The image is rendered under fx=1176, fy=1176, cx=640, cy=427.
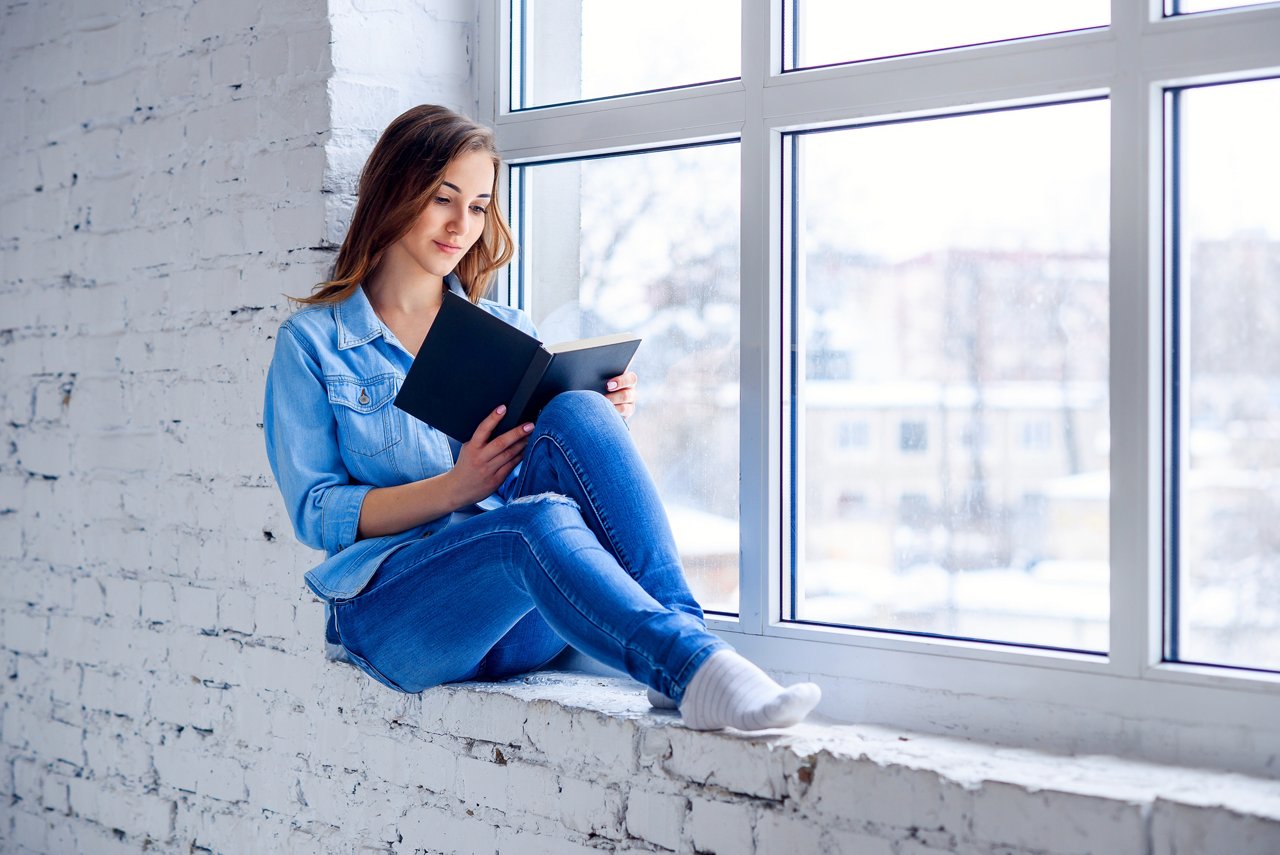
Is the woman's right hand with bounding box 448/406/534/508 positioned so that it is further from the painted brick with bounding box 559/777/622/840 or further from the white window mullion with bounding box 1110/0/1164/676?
the white window mullion with bounding box 1110/0/1164/676

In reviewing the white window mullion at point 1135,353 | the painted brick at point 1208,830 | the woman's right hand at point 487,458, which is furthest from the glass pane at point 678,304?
the painted brick at point 1208,830

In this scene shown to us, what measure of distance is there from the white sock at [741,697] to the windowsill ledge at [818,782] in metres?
0.07

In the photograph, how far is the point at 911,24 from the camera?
1763 mm

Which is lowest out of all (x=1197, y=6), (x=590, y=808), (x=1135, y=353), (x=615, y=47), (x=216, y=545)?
(x=590, y=808)

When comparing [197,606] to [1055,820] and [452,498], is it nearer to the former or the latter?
[452,498]

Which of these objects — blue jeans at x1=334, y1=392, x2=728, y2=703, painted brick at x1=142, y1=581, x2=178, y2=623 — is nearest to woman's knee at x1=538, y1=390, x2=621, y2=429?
blue jeans at x1=334, y1=392, x2=728, y2=703

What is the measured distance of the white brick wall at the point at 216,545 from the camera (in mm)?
1682

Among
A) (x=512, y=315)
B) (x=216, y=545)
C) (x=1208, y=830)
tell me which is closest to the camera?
(x=1208, y=830)

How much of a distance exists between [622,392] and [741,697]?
0.59 metres

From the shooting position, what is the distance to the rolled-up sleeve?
1830 mm

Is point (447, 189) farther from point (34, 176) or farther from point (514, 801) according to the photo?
point (34, 176)

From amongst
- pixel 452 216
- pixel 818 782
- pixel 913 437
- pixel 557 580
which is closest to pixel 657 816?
pixel 818 782

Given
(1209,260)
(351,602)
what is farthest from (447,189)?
(1209,260)

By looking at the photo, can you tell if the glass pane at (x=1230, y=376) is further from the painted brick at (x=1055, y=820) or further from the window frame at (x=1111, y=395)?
the painted brick at (x=1055, y=820)
